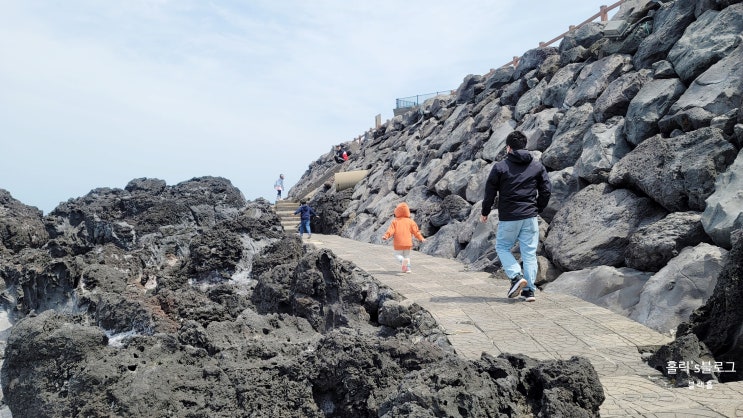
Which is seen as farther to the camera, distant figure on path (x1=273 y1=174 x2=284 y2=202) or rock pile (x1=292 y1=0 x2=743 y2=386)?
distant figure on path (x1=273 y1=174 x2=284 y2=202)

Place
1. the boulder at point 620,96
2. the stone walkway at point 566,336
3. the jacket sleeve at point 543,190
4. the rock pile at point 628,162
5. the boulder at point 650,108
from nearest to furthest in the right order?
the stone walkway at point 566,336 < the rock pile at point 628,162 < the jacket sleeve at point 543,190 < the boulder at point 650,108 < the boulder at point 620,96

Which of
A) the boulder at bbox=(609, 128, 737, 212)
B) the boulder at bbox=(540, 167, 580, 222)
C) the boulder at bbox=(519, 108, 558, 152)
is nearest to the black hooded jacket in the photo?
the boulder at bbox=(609, 128, 737, 212)

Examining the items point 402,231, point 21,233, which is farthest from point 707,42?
point 21,233

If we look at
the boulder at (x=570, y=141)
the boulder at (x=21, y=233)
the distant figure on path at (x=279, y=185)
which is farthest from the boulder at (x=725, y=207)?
the distant figure on path at (x=279, y=185)

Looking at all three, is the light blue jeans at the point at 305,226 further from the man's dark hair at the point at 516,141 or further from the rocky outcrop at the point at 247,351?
the man's dark hair at the point at 516,141

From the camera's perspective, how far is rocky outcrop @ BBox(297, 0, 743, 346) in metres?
6.71

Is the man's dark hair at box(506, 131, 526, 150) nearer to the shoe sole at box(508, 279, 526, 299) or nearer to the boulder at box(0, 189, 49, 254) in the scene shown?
the shoe sole at box(508, 279, 526, 299)

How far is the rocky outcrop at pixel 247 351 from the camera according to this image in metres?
3.47

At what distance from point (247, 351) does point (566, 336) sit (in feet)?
9.39

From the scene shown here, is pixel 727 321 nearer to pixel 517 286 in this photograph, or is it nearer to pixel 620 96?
pixel 517 286

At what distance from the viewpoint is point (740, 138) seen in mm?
6742

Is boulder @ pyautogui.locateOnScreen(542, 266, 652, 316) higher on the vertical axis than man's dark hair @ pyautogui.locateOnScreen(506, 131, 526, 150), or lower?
lower

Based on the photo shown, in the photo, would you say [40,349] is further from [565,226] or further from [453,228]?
[453,228]

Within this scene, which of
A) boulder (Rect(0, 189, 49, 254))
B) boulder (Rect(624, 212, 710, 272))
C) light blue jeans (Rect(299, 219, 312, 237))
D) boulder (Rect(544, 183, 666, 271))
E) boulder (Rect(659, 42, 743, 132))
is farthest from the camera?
light blue jeans (Rect(299, 219, 312, 237))
